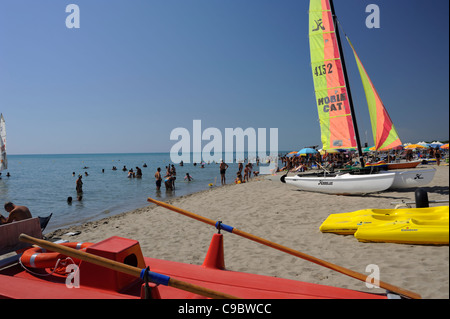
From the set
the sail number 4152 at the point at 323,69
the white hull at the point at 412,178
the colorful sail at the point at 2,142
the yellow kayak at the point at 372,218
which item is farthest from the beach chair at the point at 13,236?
the colorful sail at the point at 2,142

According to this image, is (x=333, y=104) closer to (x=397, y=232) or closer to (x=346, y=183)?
(x=346, y=183)

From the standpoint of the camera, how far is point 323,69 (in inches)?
525

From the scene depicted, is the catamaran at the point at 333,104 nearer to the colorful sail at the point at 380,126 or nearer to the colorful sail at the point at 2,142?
the colorful sail at the point at 380,126

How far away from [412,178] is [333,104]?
5.03 meters

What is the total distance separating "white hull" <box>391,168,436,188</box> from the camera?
9492 mm

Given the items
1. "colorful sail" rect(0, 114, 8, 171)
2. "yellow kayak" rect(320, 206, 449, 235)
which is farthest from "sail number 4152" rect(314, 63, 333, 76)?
"colorful sail" rect(0, 114, 8, 171)

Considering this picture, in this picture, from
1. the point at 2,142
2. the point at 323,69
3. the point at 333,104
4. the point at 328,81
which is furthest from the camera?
the point at 2,142

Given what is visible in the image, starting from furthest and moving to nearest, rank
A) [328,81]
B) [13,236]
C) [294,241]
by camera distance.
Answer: [328,81] < [294,241] < [13,236]

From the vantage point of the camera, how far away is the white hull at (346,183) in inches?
383

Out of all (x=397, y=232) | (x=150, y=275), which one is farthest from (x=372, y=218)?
(x=150, y=275)

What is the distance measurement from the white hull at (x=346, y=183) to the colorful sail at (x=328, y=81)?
7.73 feet
